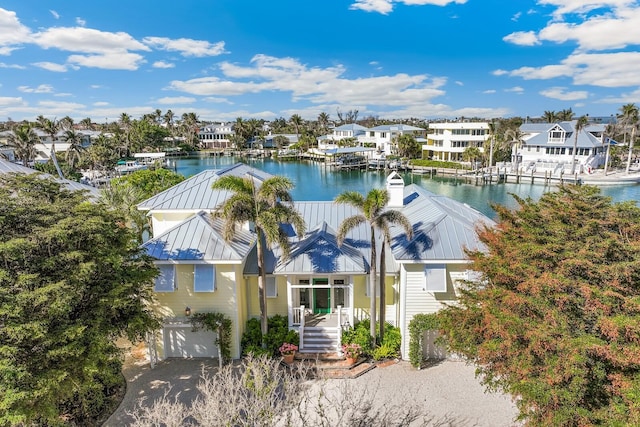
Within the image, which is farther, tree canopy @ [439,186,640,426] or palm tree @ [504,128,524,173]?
palm tree @ [504,128,524,173]

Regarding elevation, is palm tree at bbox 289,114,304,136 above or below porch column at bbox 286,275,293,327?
above

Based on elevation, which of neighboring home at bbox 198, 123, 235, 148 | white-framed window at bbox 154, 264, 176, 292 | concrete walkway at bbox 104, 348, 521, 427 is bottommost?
concrete walkway at bbox 104, 348, 521, 427

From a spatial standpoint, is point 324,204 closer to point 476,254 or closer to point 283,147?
point 476,254

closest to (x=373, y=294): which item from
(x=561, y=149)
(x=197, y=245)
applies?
(x=197, y=245)

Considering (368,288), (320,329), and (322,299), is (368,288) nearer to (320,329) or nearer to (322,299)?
(322,299)

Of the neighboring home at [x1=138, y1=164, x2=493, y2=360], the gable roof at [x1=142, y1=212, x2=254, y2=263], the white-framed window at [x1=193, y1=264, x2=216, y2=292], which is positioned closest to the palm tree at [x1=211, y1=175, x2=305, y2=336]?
the neighboring home at [x1=138, y1=164, x2=493, y2=360]

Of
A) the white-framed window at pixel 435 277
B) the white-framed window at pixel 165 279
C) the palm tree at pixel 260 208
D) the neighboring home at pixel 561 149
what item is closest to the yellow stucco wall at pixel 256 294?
the palm tree at pixel 260 208

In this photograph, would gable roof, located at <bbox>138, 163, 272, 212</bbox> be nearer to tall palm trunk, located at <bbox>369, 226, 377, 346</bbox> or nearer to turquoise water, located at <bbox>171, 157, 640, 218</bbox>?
tall palm trunk, located at <bbox>369, 226, 377, 346</bbox>
